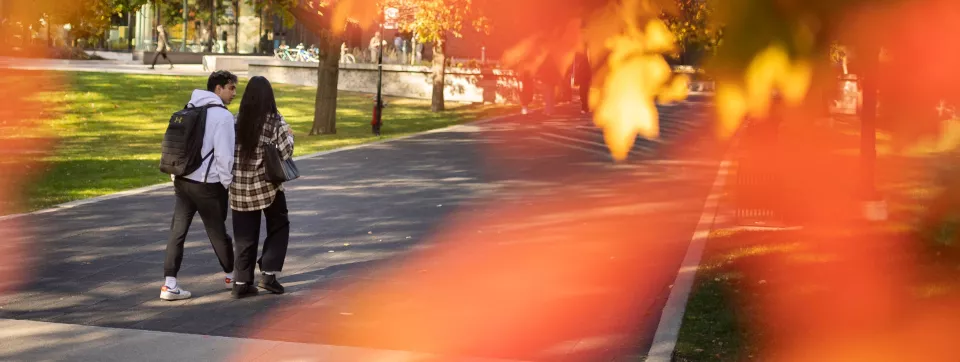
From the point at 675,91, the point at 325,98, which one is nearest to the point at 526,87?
the point at 675,91

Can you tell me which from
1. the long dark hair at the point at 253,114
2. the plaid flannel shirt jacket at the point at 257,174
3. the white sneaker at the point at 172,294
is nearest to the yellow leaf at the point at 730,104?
the long dark hair at the point at 253,114

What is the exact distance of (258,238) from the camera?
8531 mm

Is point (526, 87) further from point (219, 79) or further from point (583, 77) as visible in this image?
point (219, 79)

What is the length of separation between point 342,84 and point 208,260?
102 ft

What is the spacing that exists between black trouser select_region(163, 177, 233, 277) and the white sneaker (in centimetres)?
10

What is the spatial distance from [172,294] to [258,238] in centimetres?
68

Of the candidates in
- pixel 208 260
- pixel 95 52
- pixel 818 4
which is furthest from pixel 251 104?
pixel 95 52

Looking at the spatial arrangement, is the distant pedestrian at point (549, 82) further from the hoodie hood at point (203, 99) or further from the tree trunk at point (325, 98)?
the tree trunk at point (325, 98)

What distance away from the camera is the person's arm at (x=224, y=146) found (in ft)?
26.7

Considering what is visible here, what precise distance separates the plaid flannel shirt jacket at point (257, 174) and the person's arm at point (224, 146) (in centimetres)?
11

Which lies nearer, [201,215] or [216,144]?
[216,144]

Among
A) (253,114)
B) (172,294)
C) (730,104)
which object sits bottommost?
(172,294)

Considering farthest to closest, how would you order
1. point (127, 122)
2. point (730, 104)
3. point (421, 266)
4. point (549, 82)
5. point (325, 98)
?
1. point (127, 122)
2. point (325, 98)
3. point (421, 266)
4. point (549, 82)
5. point (730, 104)

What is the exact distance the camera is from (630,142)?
1.52 m
